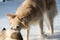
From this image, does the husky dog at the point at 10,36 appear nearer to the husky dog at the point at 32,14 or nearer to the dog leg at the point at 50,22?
the husky dog at the point at 32,14

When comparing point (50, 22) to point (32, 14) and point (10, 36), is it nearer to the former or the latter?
point (32, 14)

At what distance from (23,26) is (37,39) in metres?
0.57

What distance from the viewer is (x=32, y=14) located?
3152 mm

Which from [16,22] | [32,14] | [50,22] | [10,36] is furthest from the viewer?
[50,22]

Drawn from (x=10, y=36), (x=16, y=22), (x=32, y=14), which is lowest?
(x=10, y=36)

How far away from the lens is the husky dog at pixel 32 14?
9.63 feet

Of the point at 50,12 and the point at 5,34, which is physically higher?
the point at 50,12

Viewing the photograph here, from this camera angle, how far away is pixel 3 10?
5.20 meters

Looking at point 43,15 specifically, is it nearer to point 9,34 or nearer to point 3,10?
point 9,34

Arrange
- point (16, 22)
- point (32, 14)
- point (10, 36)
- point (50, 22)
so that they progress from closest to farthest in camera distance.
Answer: point (10, 36) → point (16, 22) → point (32, 14) → point (50, 22)

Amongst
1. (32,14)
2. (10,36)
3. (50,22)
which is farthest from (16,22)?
(50,22)

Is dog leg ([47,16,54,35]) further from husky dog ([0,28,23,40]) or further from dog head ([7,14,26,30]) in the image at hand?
husky dog ([0,28,23,40])

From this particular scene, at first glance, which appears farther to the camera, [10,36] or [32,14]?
[32,14]

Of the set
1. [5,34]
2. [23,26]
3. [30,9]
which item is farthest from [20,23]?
[5,34]
